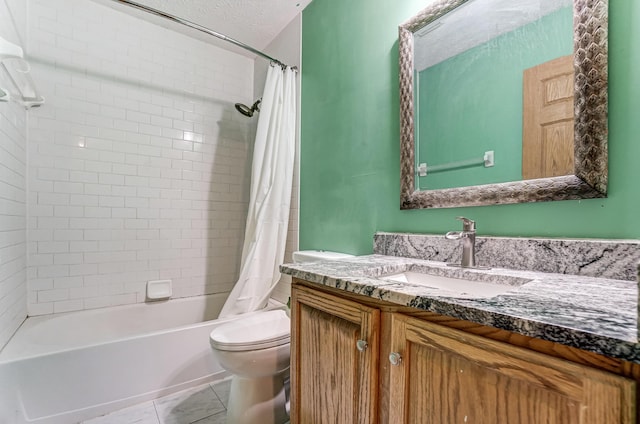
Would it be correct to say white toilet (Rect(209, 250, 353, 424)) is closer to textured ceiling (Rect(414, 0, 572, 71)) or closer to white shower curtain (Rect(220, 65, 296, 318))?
white shower curtain (Rect(220, 65, 296, 318))

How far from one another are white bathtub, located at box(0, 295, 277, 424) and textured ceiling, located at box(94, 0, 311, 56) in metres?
2.08

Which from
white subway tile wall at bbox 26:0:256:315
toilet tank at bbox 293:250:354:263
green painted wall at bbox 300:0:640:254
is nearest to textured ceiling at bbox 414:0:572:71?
green painted wall at bbox 300:0:640:254

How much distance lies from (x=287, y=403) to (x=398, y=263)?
1034 mm

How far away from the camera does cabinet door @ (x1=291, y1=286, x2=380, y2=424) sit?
0.74 metres

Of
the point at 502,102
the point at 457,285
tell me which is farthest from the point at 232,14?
the point at 457,285

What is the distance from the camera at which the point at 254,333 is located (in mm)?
1436

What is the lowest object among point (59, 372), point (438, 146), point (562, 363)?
point (59, 372)

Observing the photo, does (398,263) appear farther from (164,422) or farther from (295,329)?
(164,422)

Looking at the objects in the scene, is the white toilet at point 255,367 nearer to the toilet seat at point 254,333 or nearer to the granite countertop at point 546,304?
the toilet seat at point 254,333

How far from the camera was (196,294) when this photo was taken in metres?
2.39

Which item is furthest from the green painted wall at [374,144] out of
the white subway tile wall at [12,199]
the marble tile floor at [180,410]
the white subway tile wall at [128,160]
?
the white subway tile wall at [12,199]

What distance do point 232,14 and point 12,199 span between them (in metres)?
1.76

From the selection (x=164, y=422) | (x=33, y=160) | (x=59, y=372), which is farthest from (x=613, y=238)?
(x=33, y=160)

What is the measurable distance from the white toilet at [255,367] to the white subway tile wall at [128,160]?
1.16 metres
